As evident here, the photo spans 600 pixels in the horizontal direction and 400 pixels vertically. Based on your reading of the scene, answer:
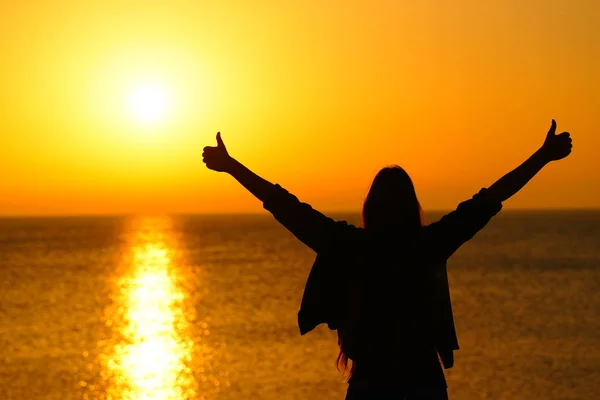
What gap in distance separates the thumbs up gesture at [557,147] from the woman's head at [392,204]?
0.67 m

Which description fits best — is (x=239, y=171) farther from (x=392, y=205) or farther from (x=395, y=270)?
(x=395, y=270)

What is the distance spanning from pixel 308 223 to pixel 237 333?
4341 cm

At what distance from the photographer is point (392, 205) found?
475cm

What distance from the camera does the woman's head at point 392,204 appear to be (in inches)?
187

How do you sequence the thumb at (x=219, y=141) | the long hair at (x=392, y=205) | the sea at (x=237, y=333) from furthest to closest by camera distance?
the sea at (x=237, y=333) < the thumb at (x=219, y=141) < the long hair at (x=392, y=205)

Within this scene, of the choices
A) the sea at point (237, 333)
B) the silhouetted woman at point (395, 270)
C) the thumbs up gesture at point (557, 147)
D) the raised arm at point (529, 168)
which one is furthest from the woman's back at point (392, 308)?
the sea at point (237, 333)

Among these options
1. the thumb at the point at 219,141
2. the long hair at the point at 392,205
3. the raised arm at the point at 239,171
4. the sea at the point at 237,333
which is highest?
the sea at the point at 237,333

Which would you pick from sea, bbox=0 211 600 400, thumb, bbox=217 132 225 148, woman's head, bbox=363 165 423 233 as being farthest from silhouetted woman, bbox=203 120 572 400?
sea, bbox=0 211 600 400

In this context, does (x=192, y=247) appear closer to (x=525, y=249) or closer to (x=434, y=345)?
(x=525, y=249)

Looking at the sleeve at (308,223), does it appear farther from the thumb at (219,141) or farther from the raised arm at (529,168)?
the raised arm at (529,168)

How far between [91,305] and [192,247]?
263 feet

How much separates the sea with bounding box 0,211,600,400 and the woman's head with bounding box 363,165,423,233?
25.9m

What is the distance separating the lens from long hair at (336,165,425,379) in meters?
4.74

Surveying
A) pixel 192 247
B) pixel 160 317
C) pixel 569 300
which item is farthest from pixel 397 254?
pixel 192 247
